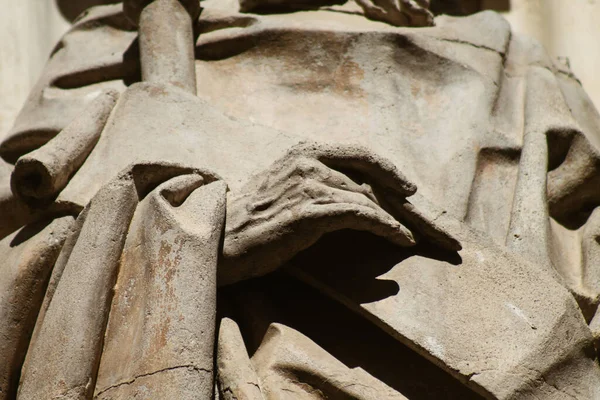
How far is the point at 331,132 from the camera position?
7.93 ft

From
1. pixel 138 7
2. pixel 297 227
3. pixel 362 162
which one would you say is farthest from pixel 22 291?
pixel 138 7

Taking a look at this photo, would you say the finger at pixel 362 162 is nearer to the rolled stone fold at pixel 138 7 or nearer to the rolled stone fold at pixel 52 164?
the rolled stone fold at pixel 52 164

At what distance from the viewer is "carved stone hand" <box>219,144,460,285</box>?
76.3 inches

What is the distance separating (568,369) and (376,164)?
449mm

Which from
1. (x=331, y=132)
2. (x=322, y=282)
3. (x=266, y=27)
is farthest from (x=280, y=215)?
(x=266, y=27)

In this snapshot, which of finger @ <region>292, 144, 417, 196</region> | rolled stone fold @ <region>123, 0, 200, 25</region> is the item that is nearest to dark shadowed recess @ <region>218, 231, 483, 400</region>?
finger @ <region>292, 144, 417, 196</region>

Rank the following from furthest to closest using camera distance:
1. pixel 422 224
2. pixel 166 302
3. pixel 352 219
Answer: pixel 422 224, pixel 352 219, pixel 166 302

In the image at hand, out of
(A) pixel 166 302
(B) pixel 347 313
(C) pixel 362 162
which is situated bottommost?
(B) pixel 347 313

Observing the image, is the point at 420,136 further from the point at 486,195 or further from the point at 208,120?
the point at 208,120

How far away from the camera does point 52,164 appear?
2086 millimetres

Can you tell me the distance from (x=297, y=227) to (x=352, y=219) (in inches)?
3.4

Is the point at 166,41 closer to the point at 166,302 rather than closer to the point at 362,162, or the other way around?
the point at 362,162

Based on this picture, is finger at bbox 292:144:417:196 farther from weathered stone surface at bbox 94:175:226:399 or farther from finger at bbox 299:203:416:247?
weathered stone surface at bbox 94:175:226:399

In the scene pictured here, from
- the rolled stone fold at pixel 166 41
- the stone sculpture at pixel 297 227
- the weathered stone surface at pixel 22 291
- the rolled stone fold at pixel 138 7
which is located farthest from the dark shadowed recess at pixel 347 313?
the rolled stone fold at pixel 138 7
